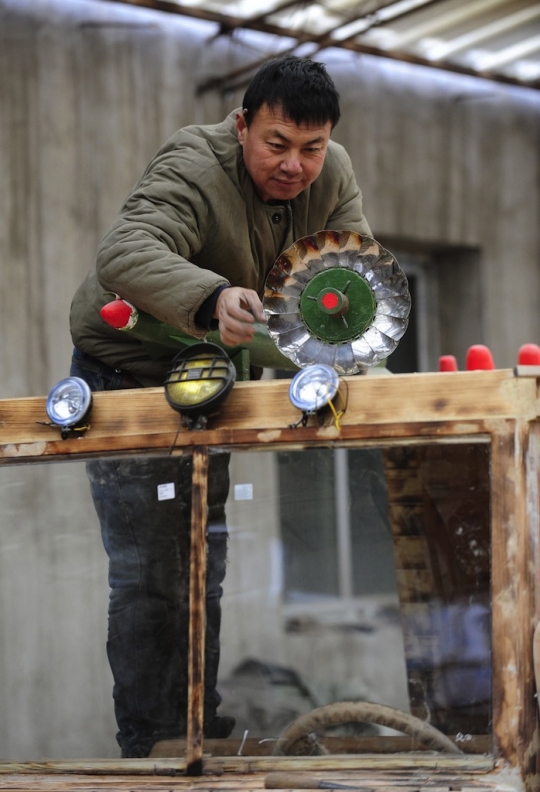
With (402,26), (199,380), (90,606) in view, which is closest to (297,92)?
(199,380)

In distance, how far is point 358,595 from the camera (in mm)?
2773

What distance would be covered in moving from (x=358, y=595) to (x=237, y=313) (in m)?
0.85

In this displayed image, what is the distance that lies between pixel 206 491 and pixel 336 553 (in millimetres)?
467

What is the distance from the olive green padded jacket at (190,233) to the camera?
243 centimetres

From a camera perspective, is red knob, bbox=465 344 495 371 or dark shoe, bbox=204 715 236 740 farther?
red knob, bbox=465 344 495 371

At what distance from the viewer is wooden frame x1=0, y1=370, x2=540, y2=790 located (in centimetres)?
210

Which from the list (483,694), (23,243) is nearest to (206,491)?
(483,694)

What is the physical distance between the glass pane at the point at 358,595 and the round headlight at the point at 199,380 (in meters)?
0.15

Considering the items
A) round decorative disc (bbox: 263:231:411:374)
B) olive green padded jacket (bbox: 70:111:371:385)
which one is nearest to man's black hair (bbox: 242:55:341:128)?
olive green padded jacket (bbox: 70:111:371:385)

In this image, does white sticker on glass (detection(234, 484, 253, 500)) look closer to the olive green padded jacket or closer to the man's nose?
the olive green padded jacket

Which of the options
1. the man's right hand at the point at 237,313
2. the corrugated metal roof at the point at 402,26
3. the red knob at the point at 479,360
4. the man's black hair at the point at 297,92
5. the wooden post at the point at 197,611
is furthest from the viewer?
the corrugated metal roof at the point at 402,26

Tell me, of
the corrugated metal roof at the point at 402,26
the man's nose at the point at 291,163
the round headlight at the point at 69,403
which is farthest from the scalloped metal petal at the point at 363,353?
the corrugated metal roof at the point at 402,26

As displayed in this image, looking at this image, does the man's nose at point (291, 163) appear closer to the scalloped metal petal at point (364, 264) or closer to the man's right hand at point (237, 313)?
the scalloped metal petal at point (364, 264)

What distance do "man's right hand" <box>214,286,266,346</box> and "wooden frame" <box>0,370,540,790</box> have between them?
0.10 m
